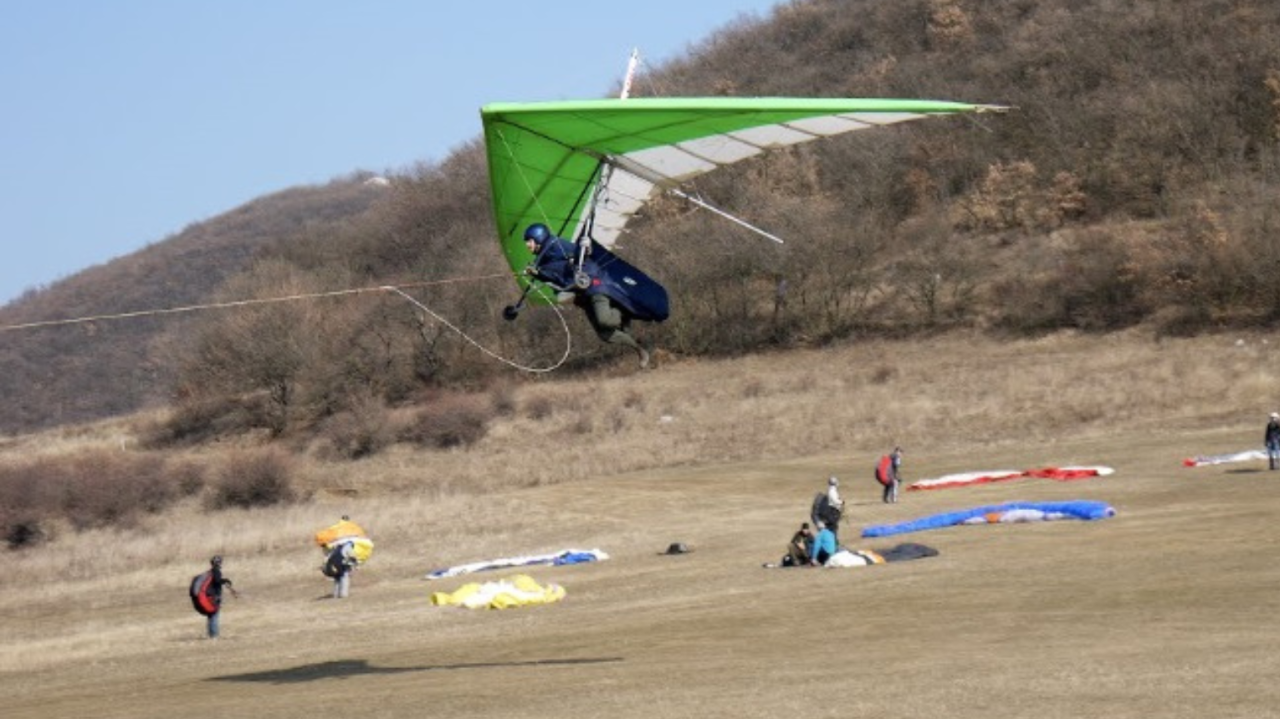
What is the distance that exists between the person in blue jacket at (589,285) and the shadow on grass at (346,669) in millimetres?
3797

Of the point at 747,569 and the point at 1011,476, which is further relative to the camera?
the point at 1011,476

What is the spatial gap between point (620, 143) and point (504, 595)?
33.7 feet

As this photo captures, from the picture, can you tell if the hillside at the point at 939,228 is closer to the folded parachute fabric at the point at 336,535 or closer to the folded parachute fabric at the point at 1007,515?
the folded parachute fabric at the point at 1007,515

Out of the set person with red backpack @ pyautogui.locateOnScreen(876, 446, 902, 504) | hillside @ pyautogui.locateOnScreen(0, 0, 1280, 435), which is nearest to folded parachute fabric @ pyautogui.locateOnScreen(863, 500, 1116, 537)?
person with red backpack @ pyautogui.locateOnScreen(876, 446, 902, 504)

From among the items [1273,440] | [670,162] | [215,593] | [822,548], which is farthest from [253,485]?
[670,162]

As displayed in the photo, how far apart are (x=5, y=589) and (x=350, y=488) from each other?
626 inches

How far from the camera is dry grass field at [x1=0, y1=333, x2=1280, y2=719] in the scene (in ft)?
55.0

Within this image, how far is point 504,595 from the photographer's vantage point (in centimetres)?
2619

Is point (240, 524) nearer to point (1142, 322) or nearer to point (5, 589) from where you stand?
point (5, 589)

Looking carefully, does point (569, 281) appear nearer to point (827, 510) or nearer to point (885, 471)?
point (827, 510)

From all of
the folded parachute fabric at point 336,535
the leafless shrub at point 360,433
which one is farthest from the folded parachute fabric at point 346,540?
the leafless shrub at point 360,433

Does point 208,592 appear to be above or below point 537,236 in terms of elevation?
below

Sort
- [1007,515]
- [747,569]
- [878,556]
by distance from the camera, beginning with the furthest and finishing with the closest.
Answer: [1007,515], [747,569], [878,556]

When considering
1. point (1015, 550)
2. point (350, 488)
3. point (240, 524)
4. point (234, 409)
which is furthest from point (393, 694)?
point (234, 409)
